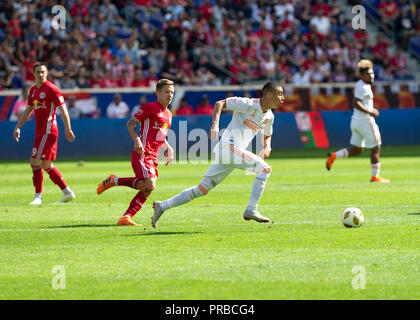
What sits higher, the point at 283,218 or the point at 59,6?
the point at 59,6

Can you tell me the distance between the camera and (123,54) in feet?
98.2

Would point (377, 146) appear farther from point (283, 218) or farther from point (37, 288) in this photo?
point (37, 288)

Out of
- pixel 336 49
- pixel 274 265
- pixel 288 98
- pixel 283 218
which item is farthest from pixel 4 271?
pixel 336 49

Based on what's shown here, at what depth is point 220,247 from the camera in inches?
338

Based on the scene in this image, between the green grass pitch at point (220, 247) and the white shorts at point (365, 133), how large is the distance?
130cm

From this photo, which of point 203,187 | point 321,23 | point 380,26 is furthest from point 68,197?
point 380,26

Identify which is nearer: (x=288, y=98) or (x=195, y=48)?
(x=288, y=98)

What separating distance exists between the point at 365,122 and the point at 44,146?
682 cm

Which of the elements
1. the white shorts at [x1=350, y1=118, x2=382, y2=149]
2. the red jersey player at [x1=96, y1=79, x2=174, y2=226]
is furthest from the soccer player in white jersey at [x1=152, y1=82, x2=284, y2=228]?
the white shorts at [x1=350, y1=118, x2=382, y2=149]

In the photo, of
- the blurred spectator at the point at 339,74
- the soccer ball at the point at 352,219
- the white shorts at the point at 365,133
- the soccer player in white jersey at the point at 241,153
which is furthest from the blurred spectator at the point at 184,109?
the soccer ball at the point at 352,219

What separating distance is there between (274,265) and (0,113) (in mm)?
20164

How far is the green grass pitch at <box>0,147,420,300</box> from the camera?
21.6ft

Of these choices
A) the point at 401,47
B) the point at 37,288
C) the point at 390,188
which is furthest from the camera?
the point at 401,47

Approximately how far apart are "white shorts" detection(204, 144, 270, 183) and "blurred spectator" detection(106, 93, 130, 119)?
1699 centimetres
